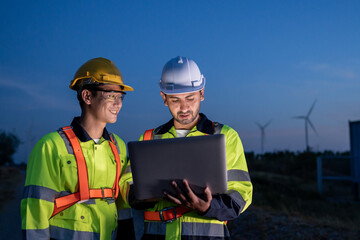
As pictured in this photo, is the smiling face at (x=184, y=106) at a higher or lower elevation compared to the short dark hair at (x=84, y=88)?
lower

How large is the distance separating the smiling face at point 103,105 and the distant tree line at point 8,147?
7946cm

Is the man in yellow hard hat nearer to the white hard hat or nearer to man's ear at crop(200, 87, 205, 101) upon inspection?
the white hard hat

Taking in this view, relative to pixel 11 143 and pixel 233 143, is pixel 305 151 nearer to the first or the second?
pixel 233 143

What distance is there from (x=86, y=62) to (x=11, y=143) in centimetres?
8365

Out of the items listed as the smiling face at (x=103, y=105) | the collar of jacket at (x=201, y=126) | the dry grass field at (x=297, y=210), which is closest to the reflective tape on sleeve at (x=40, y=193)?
the smiling face at (x=103, y=105)

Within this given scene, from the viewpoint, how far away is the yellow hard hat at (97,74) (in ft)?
11.3

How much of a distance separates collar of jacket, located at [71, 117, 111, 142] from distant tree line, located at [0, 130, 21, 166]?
79.4 m

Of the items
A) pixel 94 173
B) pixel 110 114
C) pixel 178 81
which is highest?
pixel 178 81

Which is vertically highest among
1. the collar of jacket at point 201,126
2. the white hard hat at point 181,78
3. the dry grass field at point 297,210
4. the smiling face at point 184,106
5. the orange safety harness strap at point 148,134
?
the white hard hat at point 181,78

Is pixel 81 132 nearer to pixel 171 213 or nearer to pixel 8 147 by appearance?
pixel 171 213

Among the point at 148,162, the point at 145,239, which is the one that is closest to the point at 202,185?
the point at 148,162

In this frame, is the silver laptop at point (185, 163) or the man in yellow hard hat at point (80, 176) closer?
the silver laptop at point (185, 163)

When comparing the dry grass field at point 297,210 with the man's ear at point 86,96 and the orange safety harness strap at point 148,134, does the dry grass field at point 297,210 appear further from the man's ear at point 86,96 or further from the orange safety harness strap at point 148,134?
the man's ear at point 86,96

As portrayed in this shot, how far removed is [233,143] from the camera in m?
3.09
